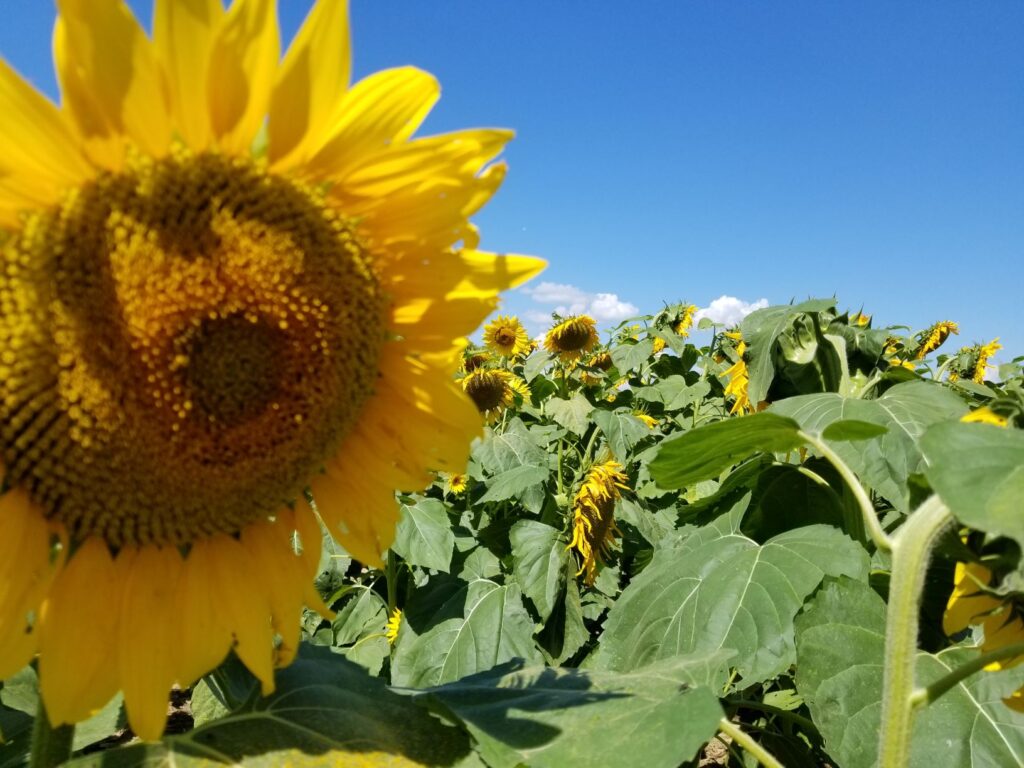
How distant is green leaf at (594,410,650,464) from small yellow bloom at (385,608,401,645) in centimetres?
163

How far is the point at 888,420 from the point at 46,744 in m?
2.07

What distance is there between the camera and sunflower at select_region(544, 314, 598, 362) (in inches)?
263

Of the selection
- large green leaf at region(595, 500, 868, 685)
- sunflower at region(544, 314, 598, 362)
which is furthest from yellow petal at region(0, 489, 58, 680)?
sunflower at region(544, 314, 598, 362)

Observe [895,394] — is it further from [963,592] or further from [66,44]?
[66,44]

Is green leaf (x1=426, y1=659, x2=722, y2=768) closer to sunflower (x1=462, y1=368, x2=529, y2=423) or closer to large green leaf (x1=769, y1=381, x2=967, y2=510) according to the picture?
large green leaf (x1=769, y1=381, x2=967, y2=510)

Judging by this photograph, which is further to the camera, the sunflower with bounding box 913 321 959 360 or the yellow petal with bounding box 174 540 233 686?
the sunflower with bounding box 913 321 959 360

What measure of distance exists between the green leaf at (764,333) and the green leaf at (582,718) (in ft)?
5.61

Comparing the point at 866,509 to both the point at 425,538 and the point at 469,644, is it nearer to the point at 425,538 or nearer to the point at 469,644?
the point at 469,644

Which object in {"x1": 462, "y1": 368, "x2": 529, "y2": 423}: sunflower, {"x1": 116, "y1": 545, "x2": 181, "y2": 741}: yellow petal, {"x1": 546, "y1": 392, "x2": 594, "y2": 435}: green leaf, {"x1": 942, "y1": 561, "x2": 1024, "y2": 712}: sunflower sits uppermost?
{"x1": 116, "y1": 545, "x2": 181, "y2": 741}: yellow petal

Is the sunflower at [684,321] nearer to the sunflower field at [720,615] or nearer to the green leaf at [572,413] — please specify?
the green leaf at [572,413]

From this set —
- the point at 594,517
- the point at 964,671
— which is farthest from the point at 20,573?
the point at 594,517

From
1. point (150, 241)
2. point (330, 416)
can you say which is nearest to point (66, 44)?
point (150, 241)

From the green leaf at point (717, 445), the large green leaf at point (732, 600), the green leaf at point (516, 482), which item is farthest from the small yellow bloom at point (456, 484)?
the green leaf at point (717, 445)

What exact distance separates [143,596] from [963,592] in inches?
48.1
